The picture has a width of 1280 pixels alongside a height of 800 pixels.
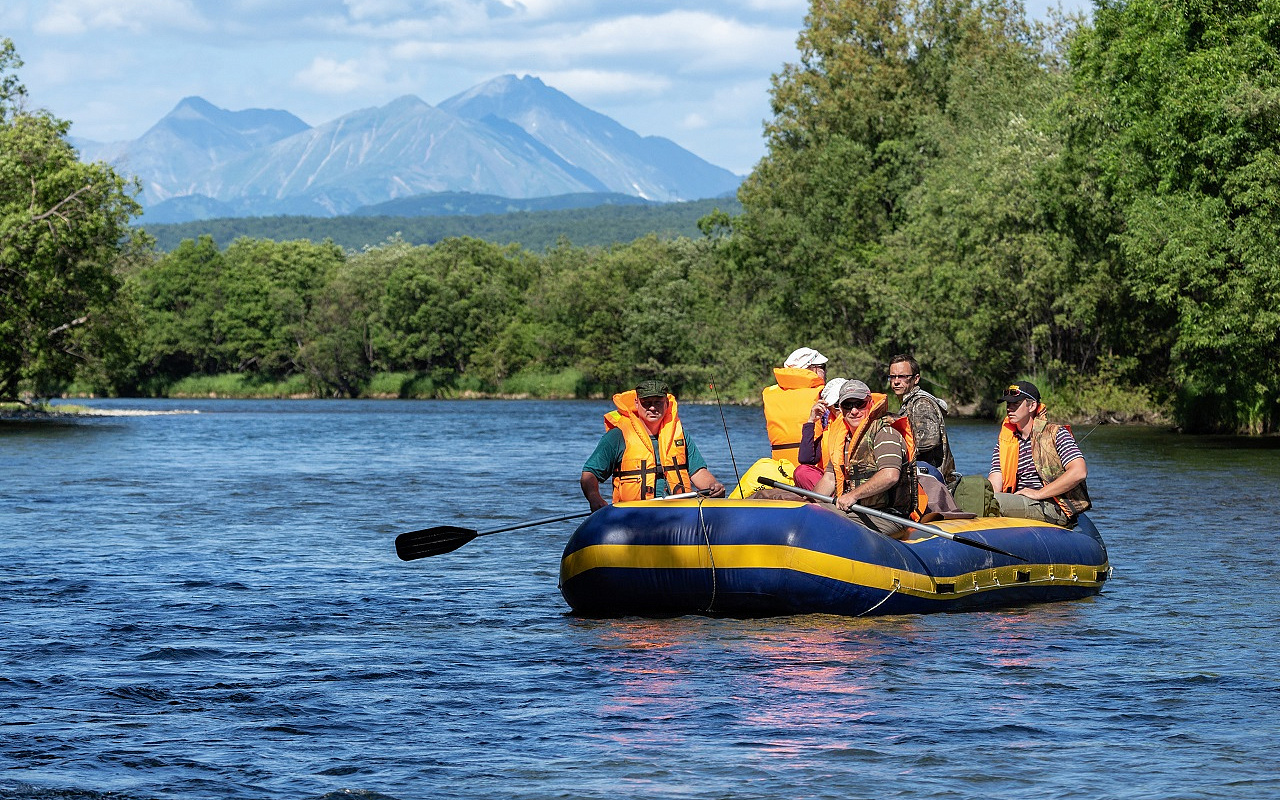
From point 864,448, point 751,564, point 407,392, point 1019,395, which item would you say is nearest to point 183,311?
point 407,392

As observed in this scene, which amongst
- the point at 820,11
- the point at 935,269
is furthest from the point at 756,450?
the point at 820,11

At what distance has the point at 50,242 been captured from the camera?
1826 inches

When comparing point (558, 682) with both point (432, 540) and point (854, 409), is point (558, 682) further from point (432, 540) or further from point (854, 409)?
point (432, 540)

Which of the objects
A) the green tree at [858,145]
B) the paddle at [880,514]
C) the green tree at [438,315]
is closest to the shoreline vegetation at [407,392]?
the green tree at [438,315]

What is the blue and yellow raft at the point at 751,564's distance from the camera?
35.0 ft

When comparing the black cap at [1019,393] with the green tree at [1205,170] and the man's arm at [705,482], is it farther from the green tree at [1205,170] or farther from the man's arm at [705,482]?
the green tree at [1205,170]

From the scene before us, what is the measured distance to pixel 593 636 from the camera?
11.0 metres

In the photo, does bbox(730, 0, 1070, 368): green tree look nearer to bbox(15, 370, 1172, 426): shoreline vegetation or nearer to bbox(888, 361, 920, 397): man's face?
bbox(15, 370, 1172, 426): shoreline vegetation

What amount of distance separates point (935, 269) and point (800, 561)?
36.8 metres

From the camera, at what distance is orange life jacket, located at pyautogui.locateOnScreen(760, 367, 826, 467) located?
39.0 ft

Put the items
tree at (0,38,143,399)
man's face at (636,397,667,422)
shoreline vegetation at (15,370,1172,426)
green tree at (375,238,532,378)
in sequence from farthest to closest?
green tree at (375,238,532,378) < shoreline vegetation at (15,370,1172,426) < tree at (0,38,143,399) < man's face at (636,397,667,422)

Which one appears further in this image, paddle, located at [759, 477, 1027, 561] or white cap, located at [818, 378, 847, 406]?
white cap, located at [818, 378, 847, 406]

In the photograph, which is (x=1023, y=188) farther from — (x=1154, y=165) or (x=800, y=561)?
(x=800, y=561)

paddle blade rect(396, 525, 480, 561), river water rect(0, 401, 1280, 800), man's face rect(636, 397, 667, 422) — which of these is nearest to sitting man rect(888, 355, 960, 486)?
river water rect(0, 401, 1280, 800)
